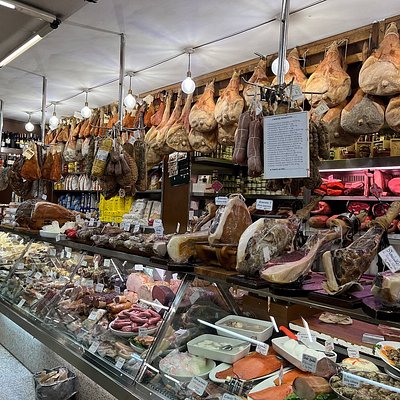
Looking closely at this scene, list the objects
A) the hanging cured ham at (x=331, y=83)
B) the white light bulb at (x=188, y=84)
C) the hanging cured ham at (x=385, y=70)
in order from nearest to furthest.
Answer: the hanging cured ham at (x=385, y=70), the hanging cured ham at (x=331, y=83), the white light bulb at (x=188, y=84)

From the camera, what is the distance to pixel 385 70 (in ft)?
10.4

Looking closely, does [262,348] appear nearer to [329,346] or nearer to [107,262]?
[329,346]

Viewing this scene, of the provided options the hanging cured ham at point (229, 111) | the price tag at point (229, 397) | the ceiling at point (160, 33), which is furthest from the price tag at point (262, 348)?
the ceiling at point (160, 33)

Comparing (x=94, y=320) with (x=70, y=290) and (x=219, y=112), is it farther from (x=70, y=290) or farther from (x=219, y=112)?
(x=219, y=112)

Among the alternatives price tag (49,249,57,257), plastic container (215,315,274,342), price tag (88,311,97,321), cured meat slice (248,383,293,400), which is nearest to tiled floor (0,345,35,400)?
price tag (88,311,97,321)

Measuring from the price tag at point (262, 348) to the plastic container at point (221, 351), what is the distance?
0.26 feet

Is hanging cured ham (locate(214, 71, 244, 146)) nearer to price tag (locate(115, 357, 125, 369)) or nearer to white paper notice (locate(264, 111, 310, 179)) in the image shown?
white paper notice (locate(264, 111, 310, 179))

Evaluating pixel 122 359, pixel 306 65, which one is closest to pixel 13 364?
pixel 122 359

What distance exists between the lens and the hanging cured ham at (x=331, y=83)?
3.54 m

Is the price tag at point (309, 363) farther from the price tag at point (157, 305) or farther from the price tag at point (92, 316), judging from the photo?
the price tag at point (92, 316)

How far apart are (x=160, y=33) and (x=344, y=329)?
3288mm

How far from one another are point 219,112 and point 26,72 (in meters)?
3.17

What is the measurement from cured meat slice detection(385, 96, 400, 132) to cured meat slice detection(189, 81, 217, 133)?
170cm

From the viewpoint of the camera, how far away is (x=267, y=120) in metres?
2.19
